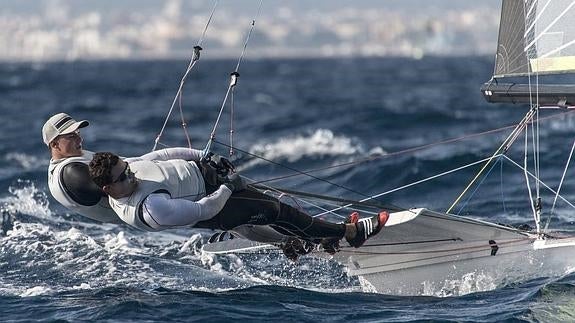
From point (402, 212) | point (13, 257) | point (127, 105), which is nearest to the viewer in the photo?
point (402, 212)

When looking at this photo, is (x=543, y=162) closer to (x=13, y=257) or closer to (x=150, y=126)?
(x=13, y=257)

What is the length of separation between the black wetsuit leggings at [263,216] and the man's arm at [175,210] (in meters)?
0.26

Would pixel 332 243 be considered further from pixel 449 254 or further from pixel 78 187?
pixel 78 187

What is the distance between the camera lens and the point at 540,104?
22.6 ft

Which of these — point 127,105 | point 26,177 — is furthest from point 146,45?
point 26,177

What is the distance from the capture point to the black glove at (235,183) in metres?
6.16

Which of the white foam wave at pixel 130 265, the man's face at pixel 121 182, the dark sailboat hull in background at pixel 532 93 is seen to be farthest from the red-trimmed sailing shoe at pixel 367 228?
the man's face at pixel 121 182

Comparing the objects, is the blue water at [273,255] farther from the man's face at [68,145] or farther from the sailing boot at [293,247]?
the man's face at [68,145]

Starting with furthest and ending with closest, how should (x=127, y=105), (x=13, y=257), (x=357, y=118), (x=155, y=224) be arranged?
(x=127, y=105) < (x=357, y=118) < (x=13, y=257) < (x=155, y=224)

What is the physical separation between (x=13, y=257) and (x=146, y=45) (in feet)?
502

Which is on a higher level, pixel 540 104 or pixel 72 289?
pixel 540 104

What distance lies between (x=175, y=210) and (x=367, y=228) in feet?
3.61

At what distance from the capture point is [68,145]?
243 inches

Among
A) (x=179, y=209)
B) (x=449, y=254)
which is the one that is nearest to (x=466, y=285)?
(x=449, y=254)
